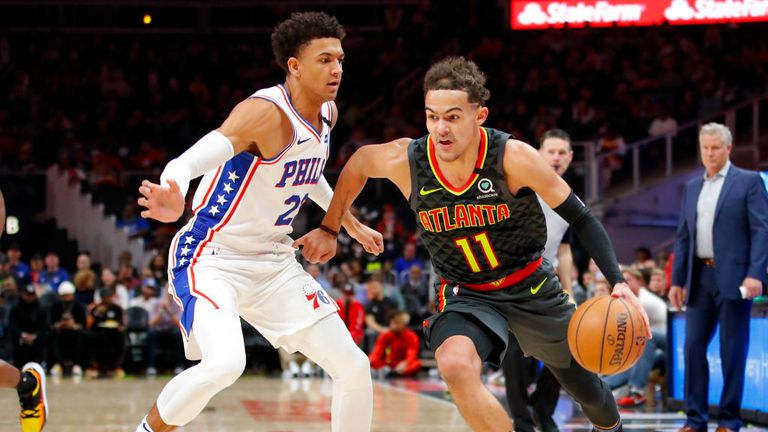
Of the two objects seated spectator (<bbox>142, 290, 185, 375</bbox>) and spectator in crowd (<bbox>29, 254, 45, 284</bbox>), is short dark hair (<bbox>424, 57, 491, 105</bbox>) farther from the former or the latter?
spectator in crowd (<bbox>29, 254, 45, 284</bbox>)

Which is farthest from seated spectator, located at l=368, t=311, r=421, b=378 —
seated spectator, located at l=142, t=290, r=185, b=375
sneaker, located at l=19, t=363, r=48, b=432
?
sneaker, located at l=19, t=363, r=48, b=432

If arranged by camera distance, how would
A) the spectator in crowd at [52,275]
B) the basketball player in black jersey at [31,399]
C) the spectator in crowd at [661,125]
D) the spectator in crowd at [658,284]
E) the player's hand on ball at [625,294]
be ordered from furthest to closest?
1. the spectator in crowd at [661,125]
2. the spectator in crowd at [52,275]
3. the spectator in crowd at [658,284]
4. the basketball player in black jersey at [31,399]
5. the player's hand on ball at [625,294]

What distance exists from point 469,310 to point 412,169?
69cm

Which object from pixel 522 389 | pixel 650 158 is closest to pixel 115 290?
pixel 650 158

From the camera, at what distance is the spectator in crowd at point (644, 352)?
32.0 feet

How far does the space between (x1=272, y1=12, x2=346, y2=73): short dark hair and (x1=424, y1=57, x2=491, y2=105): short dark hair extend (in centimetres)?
62

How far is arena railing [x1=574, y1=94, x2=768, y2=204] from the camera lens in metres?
16.3

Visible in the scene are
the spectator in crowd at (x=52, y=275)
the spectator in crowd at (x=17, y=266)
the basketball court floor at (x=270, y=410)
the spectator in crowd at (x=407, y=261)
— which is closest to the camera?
the basketball court floor at (x=270, y=410)

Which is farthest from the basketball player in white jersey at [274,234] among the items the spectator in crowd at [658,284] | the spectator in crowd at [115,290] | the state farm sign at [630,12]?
the state farm sign at [630,12]

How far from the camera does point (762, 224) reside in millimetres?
7336

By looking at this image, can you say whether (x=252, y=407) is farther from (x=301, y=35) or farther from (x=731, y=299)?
(x=301, y=35)

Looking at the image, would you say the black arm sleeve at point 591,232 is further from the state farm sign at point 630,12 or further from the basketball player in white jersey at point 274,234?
the state farm sign at point 630,12

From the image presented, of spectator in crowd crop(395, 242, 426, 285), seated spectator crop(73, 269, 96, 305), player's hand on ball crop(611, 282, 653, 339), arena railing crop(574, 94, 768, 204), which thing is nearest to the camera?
player's hand on ball crop(611, 282, 653, 339)

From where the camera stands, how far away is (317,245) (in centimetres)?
517
